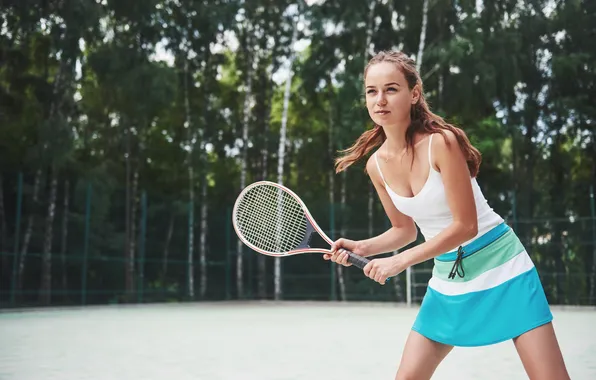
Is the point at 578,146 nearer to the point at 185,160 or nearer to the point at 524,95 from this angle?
the point at 524,95

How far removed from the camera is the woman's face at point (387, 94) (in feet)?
7.90

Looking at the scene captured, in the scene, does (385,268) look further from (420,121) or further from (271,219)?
(271,219)

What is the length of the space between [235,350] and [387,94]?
5367 millimetres

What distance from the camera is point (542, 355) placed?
2232 mm

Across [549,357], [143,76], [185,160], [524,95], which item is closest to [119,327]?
[549,357]

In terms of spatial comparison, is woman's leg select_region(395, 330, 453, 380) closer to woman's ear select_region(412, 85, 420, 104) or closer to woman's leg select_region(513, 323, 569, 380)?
woman's leg select_region(513, 323, 569, 380)

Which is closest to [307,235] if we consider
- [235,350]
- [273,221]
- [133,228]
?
[273,221]

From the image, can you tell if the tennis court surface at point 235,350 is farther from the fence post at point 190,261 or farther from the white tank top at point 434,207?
the fence post at point 190,261

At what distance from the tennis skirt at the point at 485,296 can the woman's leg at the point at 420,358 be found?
0.03 m

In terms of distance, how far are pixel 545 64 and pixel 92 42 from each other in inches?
483

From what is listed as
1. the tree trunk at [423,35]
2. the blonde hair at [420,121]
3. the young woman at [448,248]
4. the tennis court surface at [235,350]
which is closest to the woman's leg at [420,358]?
the young woman at [448,248]

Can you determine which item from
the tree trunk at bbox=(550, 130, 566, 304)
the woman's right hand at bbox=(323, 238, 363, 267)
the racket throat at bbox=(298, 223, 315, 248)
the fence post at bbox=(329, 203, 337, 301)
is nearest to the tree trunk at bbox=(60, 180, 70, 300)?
the fence post at bbox=(329, 203, 337, 301)

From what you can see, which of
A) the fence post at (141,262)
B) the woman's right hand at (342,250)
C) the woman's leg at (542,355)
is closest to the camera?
the woman's leg at (542,355)

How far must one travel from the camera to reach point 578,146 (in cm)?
2144
